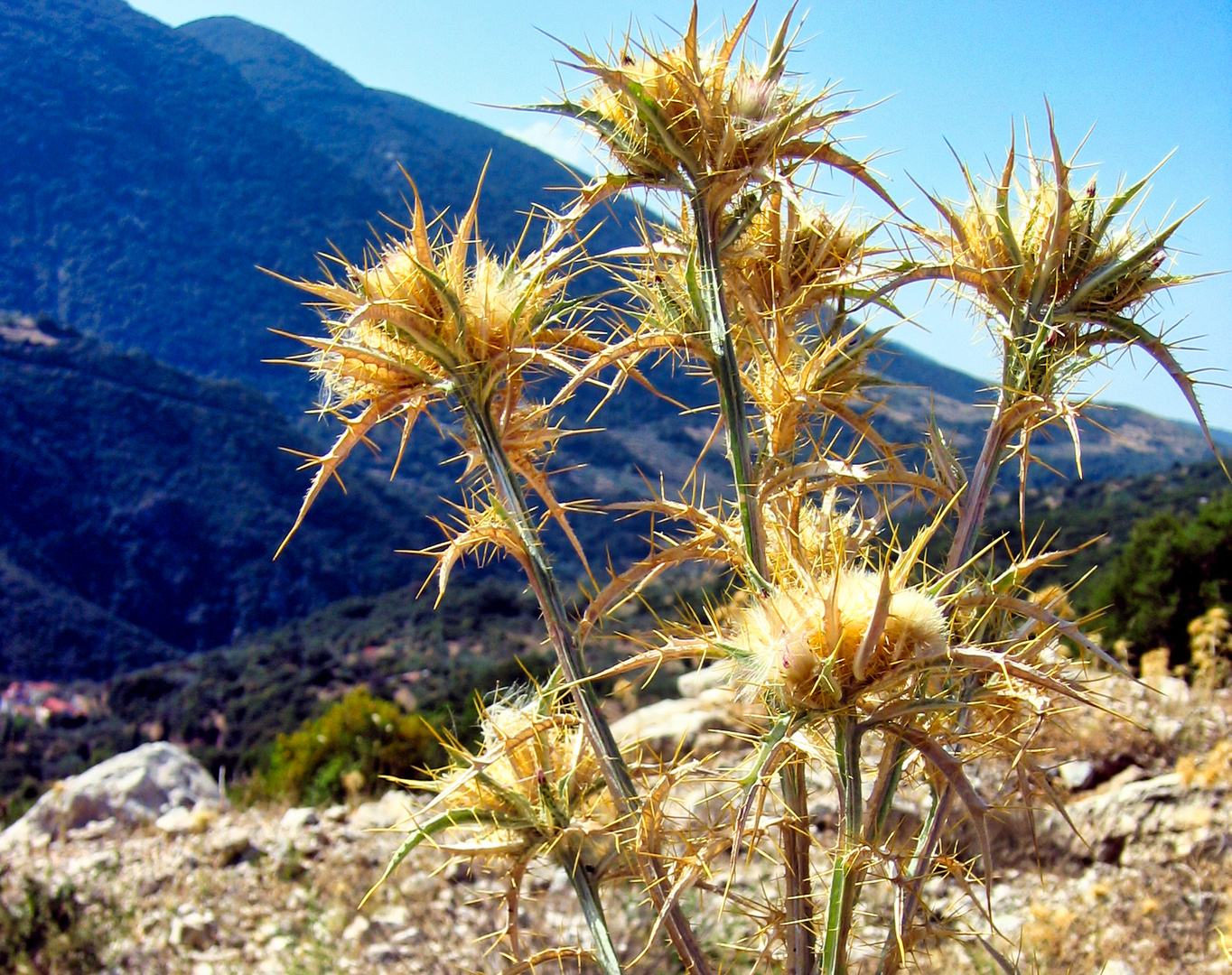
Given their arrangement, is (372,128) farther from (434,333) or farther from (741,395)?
(741,395)

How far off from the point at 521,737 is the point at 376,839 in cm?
587

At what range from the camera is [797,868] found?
47.5 inches

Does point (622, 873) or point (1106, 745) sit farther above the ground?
point (622, 873)

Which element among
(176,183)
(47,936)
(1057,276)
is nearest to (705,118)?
(1057,276)

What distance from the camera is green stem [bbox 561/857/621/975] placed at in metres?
1.25

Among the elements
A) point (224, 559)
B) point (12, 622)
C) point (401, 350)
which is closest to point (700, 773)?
point (401, 350)

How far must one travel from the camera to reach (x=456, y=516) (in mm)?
1613

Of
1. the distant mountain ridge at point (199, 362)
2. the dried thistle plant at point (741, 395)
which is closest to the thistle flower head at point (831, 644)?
the dried thistle plant at point (741, 395)

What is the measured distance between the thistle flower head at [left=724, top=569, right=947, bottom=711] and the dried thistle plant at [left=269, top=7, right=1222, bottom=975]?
4cm

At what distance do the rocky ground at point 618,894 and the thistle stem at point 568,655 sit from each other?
7.72ft

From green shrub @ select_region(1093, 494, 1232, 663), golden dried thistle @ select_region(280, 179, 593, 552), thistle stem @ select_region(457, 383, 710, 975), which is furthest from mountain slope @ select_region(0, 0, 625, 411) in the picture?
thistle stem @ select_region(457, 383, 710, 975)

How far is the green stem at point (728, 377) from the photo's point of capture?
1.22m

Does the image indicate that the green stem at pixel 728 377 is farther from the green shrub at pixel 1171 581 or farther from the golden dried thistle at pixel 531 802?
the green shrub at pixel 1171 581

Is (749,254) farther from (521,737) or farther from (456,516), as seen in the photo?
(521,737)
